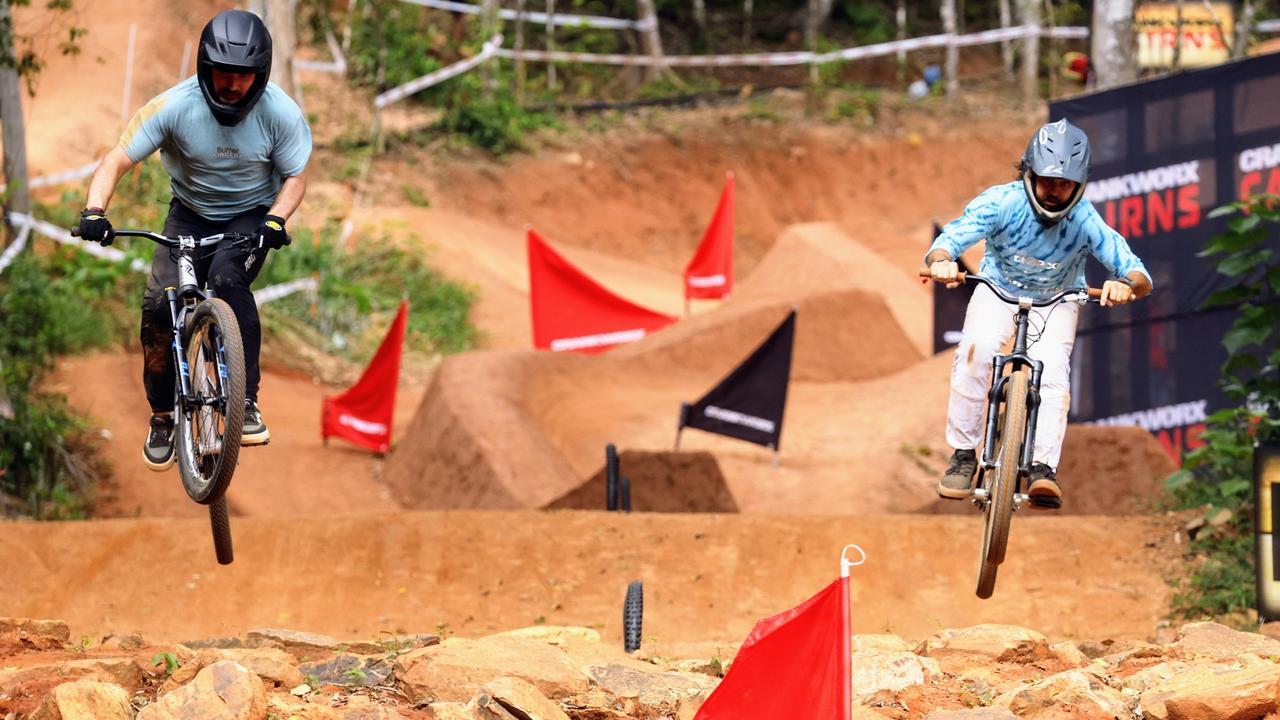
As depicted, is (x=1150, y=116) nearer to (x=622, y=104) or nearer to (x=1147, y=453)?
(x=1147, y=453)

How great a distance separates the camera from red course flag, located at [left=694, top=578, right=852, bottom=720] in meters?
6.55

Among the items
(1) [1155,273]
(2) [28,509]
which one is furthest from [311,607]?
(1) [1155,273]

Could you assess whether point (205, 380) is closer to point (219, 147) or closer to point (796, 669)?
point (219, 147)

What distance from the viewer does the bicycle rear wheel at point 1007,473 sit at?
27.8ft

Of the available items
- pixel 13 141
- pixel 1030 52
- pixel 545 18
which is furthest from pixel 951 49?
pixel 13 141

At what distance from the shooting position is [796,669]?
6895 mm

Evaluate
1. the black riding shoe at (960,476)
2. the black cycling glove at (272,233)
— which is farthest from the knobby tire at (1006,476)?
the black cycling glove at (272,233)

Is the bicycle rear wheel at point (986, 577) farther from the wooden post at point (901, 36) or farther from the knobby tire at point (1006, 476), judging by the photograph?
the wooden post at point (901, 36)

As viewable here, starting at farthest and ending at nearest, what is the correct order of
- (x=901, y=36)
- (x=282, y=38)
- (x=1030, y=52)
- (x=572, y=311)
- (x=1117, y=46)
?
(x=901, y=36) → (x=1030, y=52) → (x=572, y=311) → (x=282, y=38) → (x=1117, y=46)

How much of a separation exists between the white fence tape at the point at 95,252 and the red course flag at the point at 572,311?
3172mm

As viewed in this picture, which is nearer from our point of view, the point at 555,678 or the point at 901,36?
the point at 555,678

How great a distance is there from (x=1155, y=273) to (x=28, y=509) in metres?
11.1

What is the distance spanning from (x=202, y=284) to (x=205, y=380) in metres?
0.65

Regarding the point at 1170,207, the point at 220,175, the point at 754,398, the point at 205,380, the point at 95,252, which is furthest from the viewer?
the point at 95,252
